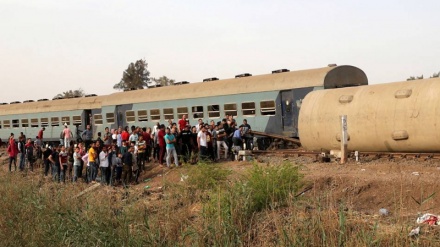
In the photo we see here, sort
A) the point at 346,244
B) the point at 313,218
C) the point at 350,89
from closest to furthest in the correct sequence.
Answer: the point at 346,244
the point at 313,218
the point at 350,89

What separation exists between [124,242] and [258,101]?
1533 cm

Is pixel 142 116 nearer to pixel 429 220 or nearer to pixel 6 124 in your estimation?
pixel 6 124

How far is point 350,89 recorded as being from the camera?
736 inches

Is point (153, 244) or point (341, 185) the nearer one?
point (153, 244)

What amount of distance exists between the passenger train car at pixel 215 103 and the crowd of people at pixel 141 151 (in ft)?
6.37

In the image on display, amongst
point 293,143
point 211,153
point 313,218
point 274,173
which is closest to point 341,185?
point 274,173

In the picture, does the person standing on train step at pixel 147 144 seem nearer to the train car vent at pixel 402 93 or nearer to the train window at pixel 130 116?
the train window at pixel 130 116

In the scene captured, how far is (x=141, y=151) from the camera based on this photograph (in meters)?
20.6

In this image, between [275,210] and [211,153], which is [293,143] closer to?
[211,153]

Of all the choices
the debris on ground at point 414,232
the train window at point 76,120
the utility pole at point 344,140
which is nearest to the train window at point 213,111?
the utility pole at point 344,140

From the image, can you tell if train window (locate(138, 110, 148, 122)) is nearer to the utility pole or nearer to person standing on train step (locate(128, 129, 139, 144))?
person standing on train step (locate(128, 129, 139, 144))

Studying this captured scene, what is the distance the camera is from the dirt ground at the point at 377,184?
33.5ft

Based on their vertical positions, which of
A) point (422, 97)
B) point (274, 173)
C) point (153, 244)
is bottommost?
point (153, 244)

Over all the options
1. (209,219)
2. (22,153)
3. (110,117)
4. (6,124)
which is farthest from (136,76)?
(209,219)
